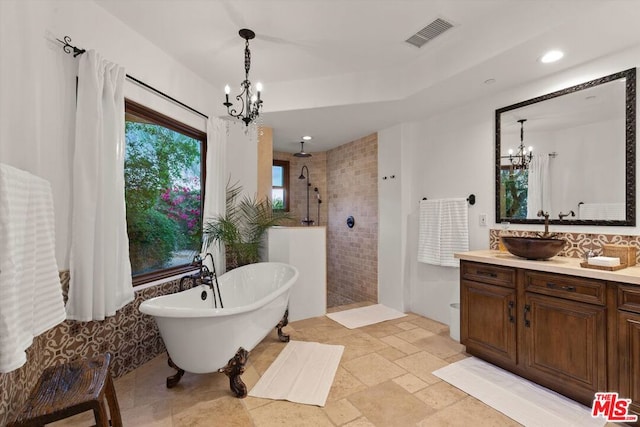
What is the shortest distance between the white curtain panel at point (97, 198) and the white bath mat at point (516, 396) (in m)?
2.65

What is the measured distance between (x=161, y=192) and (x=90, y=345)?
141 centimetres

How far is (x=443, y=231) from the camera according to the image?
140 inches

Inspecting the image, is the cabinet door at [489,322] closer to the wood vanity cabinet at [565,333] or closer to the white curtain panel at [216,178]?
the wood vanity cabinet at [565,333]

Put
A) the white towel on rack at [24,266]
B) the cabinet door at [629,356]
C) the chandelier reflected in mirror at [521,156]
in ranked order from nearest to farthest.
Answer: the white towel on rack at [24,266], the cabinet door at [629,356], the chandelier reflected in mirror at [521,156]

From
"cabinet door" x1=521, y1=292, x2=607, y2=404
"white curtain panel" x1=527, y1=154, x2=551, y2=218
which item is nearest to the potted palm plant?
"white curtain panel" x1=527, y1=154, x2=551, y2=218

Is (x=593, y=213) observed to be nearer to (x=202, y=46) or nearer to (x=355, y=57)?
A: (x=355, y=57)

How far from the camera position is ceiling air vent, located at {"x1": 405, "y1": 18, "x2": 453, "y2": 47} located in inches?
95.0

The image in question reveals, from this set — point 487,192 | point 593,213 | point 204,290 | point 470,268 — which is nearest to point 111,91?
point 204,290

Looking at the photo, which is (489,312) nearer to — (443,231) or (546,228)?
(546,228)

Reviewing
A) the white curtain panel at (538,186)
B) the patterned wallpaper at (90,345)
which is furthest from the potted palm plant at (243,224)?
the white curtain panel at (538,186)

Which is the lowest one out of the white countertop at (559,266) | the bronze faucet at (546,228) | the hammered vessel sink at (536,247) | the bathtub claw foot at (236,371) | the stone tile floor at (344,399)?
the stone tile floor at (344,399)

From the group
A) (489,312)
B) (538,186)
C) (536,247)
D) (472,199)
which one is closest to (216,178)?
(472,199)

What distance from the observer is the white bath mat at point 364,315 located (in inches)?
147

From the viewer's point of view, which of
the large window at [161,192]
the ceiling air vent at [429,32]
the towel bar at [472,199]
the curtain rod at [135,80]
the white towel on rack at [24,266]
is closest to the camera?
the white towel on rack at [24,266]
